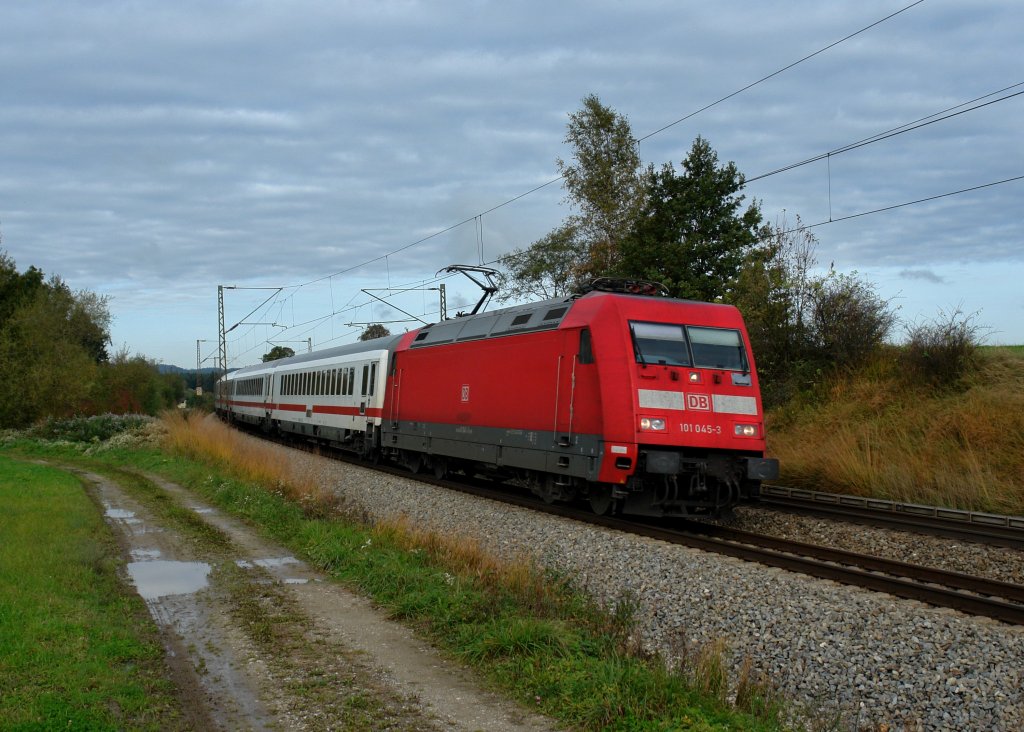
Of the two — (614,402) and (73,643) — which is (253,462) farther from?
(73,643)

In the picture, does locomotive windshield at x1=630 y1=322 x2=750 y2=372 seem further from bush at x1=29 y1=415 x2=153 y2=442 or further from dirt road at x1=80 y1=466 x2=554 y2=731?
bush at x1=29 y1=415 x2=153 y2=442

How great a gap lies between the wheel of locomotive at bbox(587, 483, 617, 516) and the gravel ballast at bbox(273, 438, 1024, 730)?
0.96 m

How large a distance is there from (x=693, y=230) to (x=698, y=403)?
66.9 feet

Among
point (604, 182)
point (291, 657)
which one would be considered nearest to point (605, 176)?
point (604, 182)

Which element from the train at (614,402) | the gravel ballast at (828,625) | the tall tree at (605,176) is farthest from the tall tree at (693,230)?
the gravel ballast at (828,625)

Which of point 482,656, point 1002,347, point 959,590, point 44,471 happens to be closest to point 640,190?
point 1002,347

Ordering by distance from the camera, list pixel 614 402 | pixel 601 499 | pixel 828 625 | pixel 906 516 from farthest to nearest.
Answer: pixel 601 499 < pixel 906 516 < pixel 614 402 < pixel 828 625

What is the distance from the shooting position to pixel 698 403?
12.6 m

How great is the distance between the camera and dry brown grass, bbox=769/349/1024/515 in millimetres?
13805

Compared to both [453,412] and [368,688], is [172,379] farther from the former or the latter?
[368,688]

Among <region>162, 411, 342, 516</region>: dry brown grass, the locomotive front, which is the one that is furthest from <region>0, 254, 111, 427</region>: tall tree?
the locomotive front

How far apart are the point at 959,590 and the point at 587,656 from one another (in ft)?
14.7

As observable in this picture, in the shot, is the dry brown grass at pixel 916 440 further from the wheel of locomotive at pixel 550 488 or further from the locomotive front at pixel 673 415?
the wheel of locomotive at pixel 550 488

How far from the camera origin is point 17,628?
677cm
